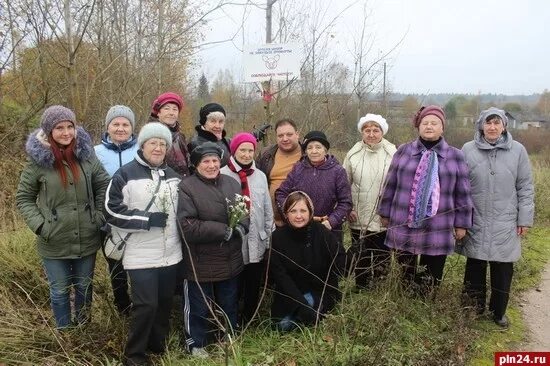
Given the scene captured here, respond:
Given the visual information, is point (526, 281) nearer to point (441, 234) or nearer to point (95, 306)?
point (441, 234)

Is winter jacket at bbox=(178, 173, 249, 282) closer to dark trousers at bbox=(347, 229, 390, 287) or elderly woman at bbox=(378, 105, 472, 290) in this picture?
dark trousers at bbox=(347, 229, 390, 287)

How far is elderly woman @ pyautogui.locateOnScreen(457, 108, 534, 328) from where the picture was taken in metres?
3.64

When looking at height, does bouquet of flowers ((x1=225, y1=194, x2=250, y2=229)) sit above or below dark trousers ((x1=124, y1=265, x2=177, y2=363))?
above

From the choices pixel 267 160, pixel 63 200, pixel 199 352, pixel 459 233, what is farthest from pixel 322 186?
pixel 63 200

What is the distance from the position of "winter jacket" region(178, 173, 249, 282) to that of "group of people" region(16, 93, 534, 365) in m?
0.01

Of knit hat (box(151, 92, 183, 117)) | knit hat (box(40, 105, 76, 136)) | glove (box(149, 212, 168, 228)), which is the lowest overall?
glove (box(149, 212, 168, 228))

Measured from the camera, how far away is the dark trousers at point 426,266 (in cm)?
386

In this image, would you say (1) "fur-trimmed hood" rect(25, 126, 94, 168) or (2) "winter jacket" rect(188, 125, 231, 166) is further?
(2) "winter jacket" rect(188, 125, 231, 166)

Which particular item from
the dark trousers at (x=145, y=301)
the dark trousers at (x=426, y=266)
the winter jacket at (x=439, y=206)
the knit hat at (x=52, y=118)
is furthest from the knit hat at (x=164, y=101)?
the dark trousers at (x=426, y=266)

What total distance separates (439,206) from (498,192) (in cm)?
51

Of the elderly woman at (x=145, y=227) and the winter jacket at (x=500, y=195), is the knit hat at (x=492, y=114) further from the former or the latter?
the elderly woman at (x=145, y=227)

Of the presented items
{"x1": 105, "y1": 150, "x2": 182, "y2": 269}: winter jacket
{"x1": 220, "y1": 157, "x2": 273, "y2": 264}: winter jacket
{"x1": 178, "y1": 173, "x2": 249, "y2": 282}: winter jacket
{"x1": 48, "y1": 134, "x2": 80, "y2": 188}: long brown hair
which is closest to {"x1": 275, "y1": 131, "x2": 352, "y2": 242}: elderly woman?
{"x1": 220, "y1": 157, "x2": 273, "y2": 264}: winter jacket

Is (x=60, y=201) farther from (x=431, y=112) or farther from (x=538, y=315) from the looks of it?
(x=538, y=315)

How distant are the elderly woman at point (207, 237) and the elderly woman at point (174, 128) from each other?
45 centimetres
